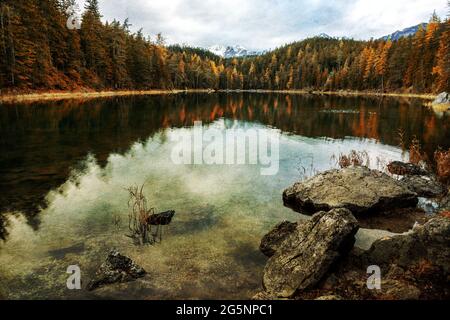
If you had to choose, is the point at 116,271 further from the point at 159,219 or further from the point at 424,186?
the point at 424,186

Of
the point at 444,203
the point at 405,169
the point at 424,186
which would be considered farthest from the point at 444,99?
the point at 444,203

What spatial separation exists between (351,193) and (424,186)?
16.0 ft

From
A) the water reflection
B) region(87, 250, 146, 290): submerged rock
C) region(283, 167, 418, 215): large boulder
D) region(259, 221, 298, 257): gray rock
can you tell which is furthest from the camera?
the water reflection

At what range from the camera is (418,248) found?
817 cm

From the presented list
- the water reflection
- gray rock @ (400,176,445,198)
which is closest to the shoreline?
the water reflection

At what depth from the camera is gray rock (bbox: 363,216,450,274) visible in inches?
300

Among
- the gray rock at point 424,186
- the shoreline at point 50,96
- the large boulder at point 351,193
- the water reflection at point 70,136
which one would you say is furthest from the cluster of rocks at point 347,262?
the shoreline at point 50,96

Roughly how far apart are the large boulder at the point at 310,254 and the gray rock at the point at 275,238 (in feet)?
3.34

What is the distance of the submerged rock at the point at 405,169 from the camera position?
18.5 m

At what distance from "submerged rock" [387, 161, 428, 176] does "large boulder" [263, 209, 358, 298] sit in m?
11.9

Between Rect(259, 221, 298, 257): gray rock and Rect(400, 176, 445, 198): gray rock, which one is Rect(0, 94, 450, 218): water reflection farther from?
Rect(400, 176, 445, 198): gray rock

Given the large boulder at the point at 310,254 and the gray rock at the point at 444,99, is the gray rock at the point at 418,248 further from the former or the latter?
the gray rock at the point at 444,99
